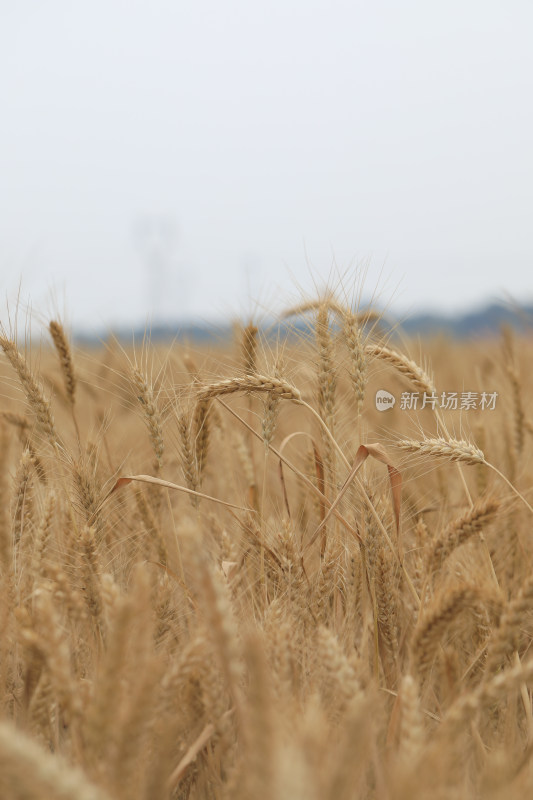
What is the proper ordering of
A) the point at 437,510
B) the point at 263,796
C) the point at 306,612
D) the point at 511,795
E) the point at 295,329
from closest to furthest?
1. the point at 263,796
2. the point at 511,795
3. the point at 306,612
4. the point at 295,329
5. the point at 437,510

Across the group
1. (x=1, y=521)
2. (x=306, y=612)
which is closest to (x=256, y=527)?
(x=306, y=612)

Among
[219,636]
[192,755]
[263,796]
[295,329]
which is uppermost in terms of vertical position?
[295,329]

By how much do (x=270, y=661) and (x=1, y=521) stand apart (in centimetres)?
89

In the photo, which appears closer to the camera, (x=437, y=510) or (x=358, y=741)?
(x=358, y=741)

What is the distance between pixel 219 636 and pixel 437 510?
1565mm

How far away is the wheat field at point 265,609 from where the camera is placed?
0.81m

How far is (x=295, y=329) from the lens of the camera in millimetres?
1819

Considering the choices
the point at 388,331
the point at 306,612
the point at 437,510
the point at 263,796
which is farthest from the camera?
the point at 437,510

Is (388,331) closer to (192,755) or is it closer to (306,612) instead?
(306,612)

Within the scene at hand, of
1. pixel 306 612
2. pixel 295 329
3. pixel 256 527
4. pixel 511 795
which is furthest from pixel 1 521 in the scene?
pixel 511 795

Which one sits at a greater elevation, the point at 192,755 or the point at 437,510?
the point at 437,510

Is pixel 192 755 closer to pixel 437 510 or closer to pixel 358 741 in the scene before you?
pixel 358 741

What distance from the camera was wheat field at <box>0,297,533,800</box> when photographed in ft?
2.64

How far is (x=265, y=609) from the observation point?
146 centimetres
